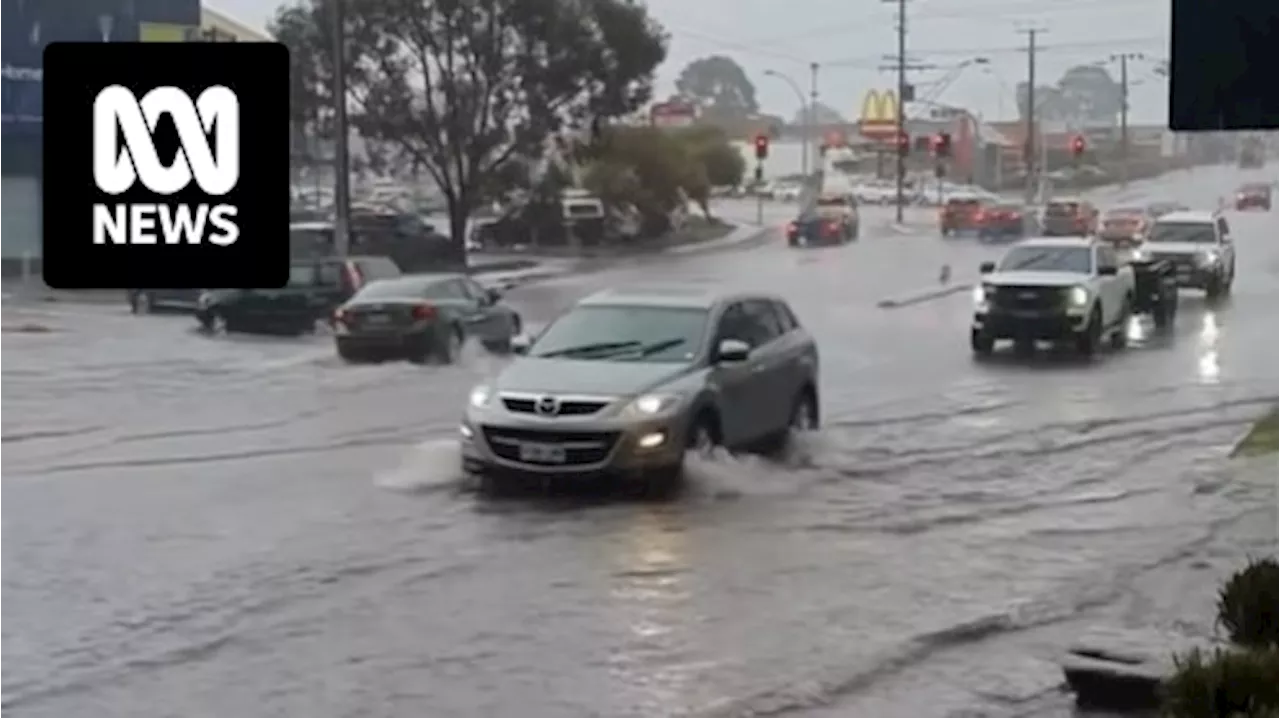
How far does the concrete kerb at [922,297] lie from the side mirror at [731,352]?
22230mm

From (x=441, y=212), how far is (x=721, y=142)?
1134 cm

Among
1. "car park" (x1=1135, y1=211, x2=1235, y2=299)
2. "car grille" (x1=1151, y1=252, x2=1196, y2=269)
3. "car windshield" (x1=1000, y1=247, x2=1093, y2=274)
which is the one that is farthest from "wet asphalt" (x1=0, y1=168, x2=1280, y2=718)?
"car park" (x1=1135, y1=211, x2=1235, y2=299)

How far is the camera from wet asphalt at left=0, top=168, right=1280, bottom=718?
1027cm

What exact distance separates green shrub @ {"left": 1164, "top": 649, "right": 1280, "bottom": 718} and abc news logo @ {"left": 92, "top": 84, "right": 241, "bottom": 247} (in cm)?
334

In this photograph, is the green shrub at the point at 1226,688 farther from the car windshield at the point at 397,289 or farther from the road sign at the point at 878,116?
the road sign at the point at 878,116

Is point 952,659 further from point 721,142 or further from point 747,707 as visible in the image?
point 721,142

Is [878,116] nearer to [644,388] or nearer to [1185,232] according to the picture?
[1185,232]

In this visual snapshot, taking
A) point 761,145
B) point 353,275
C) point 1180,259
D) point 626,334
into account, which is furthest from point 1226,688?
point 761,145

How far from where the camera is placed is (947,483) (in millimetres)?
17531

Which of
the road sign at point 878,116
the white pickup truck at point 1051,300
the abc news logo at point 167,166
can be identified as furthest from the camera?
the road sign at point 878,116

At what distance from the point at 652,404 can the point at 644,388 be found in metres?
0.18

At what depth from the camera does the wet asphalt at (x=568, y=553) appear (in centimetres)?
1027

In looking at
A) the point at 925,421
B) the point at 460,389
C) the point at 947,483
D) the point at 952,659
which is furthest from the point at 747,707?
the point at 460,389

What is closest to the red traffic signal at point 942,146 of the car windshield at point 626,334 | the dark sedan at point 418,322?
the dark sedan at point 418,322
